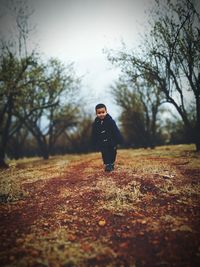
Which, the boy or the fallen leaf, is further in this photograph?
the boy

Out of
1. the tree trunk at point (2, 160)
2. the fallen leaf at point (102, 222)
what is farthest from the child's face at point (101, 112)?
the tree trunk at point (2, 160)

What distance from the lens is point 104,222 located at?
5.45 meters

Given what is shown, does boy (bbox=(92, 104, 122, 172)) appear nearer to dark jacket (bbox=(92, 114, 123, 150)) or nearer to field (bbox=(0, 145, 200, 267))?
dark jacket (bbox=(92, 114, 123, 150))

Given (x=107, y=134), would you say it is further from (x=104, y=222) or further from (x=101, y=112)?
(x=104, y=222)

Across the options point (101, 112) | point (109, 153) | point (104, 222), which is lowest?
point (104, 222)

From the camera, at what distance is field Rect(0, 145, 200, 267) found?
4258 mm

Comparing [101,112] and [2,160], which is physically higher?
[101,112]

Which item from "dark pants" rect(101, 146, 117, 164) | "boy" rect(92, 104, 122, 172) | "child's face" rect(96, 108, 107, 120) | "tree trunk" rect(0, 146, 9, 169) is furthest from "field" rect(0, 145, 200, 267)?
"tree trunk" rect(0, 146, 9, 169)

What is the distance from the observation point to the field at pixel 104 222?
14.0ft

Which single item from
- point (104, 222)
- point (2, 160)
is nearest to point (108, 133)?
point (104, 222)

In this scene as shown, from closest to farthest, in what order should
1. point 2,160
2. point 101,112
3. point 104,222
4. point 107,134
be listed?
point 104,222, point 101,112, point 107,134, point 2,160

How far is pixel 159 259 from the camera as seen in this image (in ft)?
13.7

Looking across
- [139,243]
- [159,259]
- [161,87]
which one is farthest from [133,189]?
[161,87]

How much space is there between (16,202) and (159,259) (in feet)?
14.3
